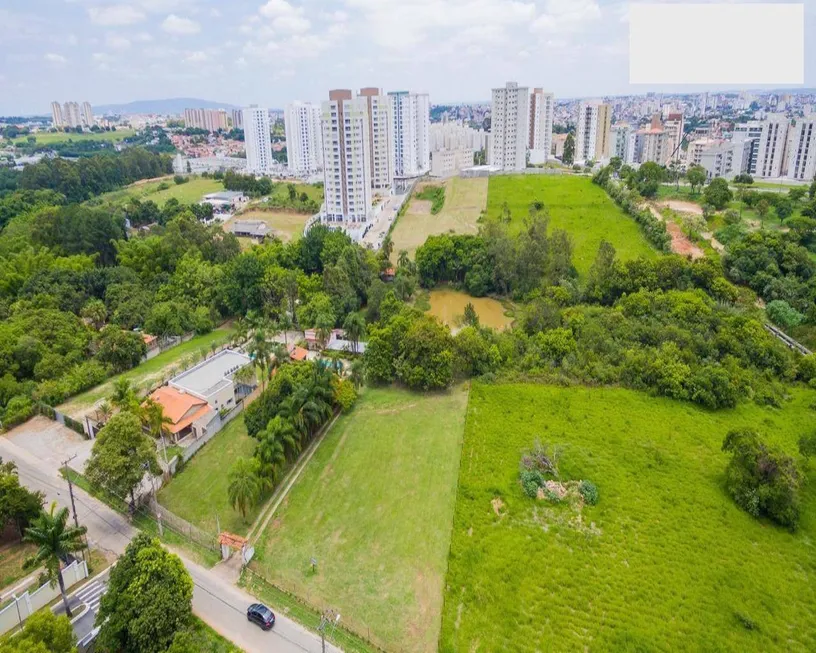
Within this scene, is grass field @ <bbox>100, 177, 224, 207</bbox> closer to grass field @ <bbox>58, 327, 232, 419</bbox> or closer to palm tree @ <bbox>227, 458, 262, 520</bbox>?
grass field @ <bbox>58, 327, 232, 419</bbox>

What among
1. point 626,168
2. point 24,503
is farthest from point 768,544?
point 626,168

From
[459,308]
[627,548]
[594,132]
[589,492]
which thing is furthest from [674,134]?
[627,548]

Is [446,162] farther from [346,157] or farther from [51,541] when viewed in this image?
[51,541]

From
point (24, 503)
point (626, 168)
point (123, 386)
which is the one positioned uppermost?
point (626, 168)

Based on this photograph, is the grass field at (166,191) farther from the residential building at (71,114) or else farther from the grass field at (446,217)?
the residential building at (71,114)

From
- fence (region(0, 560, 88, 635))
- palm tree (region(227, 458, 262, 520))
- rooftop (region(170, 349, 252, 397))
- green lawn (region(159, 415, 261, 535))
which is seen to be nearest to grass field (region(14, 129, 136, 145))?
rooftop (region(170, 349, 252, 397))

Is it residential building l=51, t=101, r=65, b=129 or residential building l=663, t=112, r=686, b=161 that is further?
residential building l=51, t=101, r=65, b=129

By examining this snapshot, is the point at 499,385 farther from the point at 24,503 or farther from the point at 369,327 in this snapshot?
the point at 24,503
